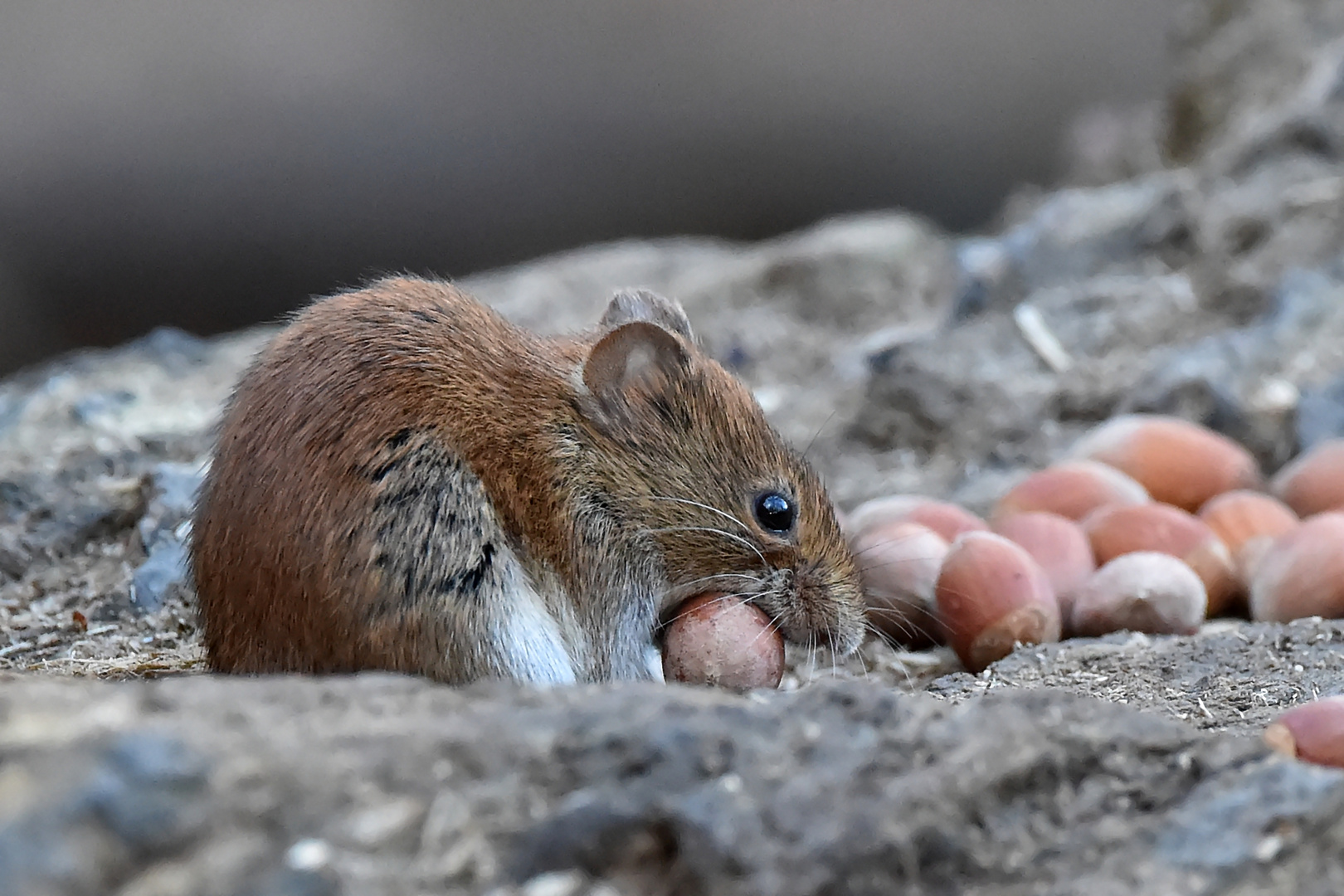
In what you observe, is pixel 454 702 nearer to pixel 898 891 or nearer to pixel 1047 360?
pixel 898 891

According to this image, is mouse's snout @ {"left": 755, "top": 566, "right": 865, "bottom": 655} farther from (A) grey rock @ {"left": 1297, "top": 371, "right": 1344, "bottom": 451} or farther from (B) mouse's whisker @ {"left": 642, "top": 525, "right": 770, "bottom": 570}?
(A) grey rock @ {"left": 1297, "top": 371, "right": 1344, "bottom": 451}

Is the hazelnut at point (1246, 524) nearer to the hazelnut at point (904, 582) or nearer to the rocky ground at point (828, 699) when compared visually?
the rocky ground at point (828, 699)

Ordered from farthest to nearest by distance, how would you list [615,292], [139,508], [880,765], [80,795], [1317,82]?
[1317,82], [139,508], [615,292], [880,765], [80,795]

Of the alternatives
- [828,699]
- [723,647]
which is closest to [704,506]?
[723,647]

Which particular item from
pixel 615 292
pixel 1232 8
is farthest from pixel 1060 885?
pixel 1232 8

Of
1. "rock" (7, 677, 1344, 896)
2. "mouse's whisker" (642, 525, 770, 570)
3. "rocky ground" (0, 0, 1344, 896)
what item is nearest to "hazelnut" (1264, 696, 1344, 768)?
"rocky ground" (0, 0, 1344, 896)
